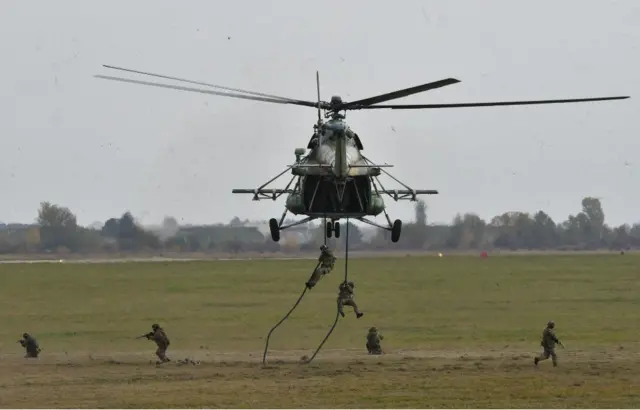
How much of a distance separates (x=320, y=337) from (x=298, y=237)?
251ft

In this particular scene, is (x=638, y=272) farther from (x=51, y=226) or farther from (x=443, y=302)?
(x=51, y=226)

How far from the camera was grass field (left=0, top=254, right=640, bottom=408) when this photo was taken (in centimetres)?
3078

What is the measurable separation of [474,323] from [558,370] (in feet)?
49.9

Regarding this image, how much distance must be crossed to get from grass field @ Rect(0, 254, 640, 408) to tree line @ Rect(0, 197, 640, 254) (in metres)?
19.7

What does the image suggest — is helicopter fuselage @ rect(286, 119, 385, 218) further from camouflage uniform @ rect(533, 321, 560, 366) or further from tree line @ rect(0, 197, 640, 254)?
tree line @ rect(0, 197, 640, 254)

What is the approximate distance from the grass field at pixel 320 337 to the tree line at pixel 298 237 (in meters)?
19.7

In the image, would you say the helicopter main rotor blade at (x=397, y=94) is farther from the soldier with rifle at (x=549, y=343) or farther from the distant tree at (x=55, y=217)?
the distant tree at (x=55, y=217)

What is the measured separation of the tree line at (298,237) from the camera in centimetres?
10650

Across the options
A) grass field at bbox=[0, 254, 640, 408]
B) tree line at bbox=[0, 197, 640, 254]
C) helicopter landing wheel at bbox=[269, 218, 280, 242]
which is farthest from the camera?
tree line at bbox=[0, 197, 640, 254]

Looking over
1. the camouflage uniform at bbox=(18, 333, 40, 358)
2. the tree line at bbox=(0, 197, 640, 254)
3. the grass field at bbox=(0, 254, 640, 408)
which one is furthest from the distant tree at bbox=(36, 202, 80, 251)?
the camouflage uniform at bbox=(18, 333, 40, 358)

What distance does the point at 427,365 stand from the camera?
3612cm

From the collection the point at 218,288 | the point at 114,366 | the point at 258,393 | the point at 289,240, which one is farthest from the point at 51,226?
the point at 258,393

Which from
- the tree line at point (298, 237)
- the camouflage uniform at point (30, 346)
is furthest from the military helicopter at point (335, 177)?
the tree line at point (298, 237)

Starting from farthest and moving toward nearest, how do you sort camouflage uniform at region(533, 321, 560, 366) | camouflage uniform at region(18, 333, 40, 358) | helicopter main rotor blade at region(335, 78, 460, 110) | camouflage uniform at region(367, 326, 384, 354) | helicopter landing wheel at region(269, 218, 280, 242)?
1. camouflage uniform at region(367, 326, 384, 354)
2. camouflage uniform at region(18, 333, 40, 358)
3. camouflage uniform at region(533, 321, 560, 366)
4. helicopter landing wheel at region(269, 218, 280, 242)
5. helicopter main rotor blade at region(335, 78, 460, 110)
